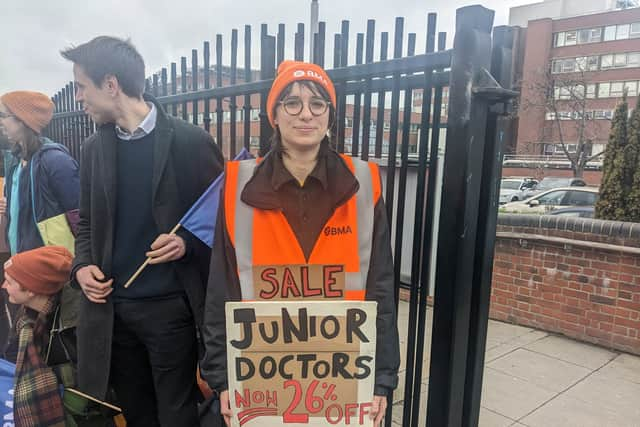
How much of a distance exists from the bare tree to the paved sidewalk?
27253mm

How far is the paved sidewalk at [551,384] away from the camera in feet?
11.8

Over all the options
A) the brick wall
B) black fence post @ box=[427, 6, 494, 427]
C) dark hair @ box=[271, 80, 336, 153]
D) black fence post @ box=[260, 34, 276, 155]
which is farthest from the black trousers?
the brick wall

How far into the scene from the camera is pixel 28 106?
3199 mm

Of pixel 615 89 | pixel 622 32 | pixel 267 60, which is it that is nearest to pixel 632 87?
pixel 615 89

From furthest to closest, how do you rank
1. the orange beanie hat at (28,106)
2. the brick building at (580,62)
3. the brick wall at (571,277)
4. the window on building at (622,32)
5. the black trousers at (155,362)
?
the window on building at (622,32), the brick building at (580,62), the brick wall at (571,277), the orange beanie hat at (28,106), the black trousers at (155,362)

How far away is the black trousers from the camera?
2.25 metres

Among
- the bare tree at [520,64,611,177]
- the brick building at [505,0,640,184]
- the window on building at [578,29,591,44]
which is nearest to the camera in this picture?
the bare tree at [520,64,611,177]

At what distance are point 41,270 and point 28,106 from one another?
132cm

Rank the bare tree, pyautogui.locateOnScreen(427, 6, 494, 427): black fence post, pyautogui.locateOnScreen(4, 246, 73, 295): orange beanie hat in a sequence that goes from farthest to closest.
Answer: the bare tree
pyautogui.locateOnScreen(4, 246, 73, 295): orange beanie hat
pyautogui.locateOnScreen(427, 6, 494, 427): black fence post

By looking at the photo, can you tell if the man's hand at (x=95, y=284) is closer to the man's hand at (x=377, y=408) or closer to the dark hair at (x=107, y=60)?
the dark hair at (x=107, y=60)

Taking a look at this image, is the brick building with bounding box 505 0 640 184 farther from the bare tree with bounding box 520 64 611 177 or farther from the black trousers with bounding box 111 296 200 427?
the black trousers with bounding box 111 296 200 427

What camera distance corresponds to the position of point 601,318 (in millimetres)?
4992

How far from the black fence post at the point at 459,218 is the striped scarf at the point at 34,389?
6.07 feet

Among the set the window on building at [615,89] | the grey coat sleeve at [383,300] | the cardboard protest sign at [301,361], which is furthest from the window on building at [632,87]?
the cardboard protest sign at [301,361]
